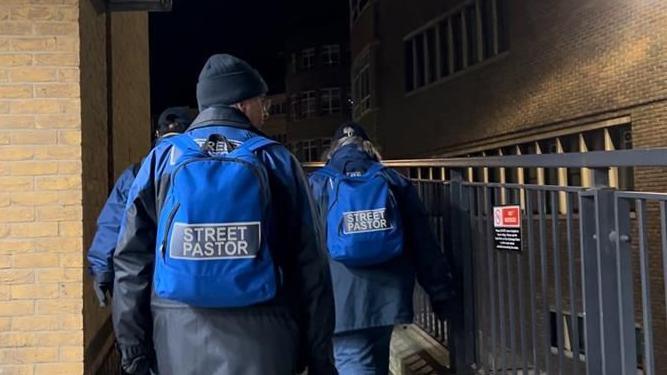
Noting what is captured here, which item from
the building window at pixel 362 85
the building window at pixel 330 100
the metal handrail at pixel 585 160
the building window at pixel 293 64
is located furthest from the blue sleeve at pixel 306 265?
the building window at pixel 293 64

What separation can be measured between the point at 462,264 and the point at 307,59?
162ft

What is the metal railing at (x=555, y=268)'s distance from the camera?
2.70 m

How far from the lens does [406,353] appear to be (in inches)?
215

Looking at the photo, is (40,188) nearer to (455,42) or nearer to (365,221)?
(365,221)

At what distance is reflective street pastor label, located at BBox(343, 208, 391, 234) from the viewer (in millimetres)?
3961

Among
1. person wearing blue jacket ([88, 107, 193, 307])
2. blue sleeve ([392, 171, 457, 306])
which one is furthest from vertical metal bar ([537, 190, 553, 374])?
person wearing blue jacket ([88, 107, 193, 307])

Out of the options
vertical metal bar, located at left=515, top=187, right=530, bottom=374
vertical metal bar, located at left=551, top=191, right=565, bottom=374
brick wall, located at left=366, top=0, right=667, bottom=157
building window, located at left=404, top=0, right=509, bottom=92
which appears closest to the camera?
vertical metal bar, located at left=551, top=191, right=565, bottom=374

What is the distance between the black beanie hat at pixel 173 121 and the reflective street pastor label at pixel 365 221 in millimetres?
1106

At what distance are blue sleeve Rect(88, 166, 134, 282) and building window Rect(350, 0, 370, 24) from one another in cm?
2543

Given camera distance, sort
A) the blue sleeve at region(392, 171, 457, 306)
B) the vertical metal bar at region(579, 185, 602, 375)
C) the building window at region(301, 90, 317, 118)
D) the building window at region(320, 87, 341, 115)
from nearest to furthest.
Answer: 1. the vertical metal bar at region(579, 185, 602, 375)
2. the blue sleeve at region(392, 171, 457, 306)
3. the building window at region(320, 87, 341, 115)
4. the building window at region(301, 90, 317, 118)

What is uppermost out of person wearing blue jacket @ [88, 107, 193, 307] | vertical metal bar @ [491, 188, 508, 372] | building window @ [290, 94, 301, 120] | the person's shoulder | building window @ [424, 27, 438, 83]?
building window @ [290, 94, 301, 120]

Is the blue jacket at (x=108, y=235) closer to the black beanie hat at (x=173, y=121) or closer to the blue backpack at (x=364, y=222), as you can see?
the black beanie hat at (x=173, y=121)

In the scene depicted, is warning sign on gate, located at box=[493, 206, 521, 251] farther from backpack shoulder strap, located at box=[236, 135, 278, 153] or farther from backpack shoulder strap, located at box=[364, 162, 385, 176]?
backpack shoulder strap, located at box=[236, 135, 278, 153]

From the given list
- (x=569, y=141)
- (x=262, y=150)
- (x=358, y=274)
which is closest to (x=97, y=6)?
(x=358, y=274)
